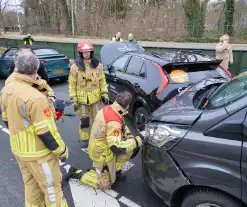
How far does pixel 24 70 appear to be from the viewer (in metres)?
1.94

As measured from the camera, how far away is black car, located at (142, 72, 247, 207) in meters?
1.81

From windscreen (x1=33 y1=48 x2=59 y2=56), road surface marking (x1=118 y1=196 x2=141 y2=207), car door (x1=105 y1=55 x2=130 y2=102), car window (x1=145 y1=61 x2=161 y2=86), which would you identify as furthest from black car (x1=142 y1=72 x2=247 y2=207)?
windscreen (x1=33 y1=48 x2=59 y2=56)

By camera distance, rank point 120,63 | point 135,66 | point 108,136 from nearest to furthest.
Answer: point 108,136
point 135,66
point 120,63

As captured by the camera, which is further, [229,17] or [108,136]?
[229,17]

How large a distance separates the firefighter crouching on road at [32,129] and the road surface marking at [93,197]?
23.0 inches

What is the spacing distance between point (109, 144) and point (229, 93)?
133cm

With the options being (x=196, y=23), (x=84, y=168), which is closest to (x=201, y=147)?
(x=84, y=168)

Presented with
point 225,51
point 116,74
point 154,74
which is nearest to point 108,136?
point 154,74

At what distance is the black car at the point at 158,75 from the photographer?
3888 mm

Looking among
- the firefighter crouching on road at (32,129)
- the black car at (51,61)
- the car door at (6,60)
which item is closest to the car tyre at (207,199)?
the firefighter crouching on road at (32,129)

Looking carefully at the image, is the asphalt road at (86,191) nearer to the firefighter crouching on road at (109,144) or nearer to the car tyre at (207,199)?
the firefighter crouching on road at (109,144)

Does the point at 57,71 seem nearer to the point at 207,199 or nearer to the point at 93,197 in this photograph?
the point at 93,197

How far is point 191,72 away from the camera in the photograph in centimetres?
406

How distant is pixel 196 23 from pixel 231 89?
62.7 feet
